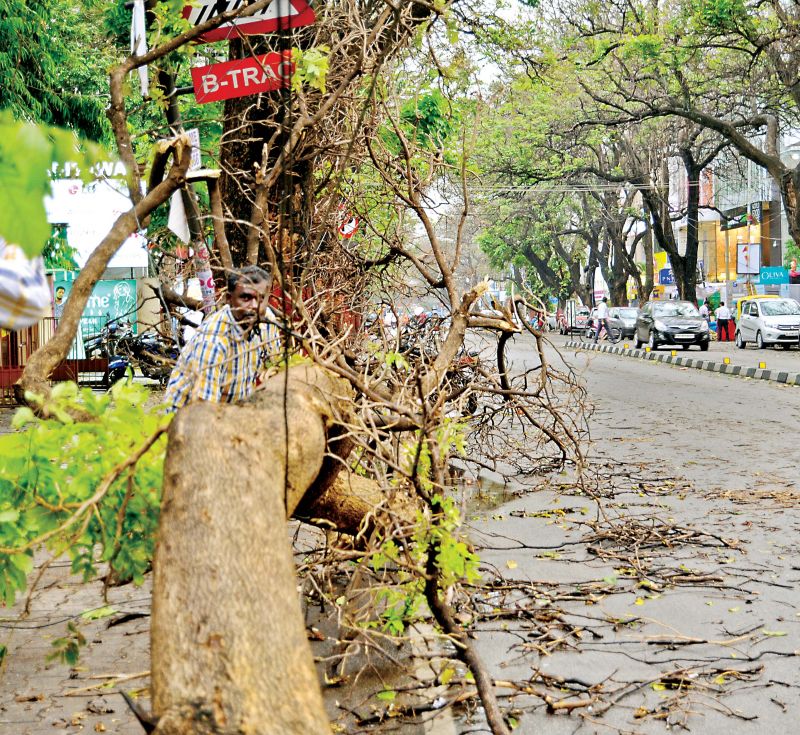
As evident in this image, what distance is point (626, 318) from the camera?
174 feet

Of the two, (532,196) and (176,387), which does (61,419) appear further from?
(532,196)

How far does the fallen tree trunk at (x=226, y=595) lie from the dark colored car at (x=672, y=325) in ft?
119

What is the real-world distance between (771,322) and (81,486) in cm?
3488

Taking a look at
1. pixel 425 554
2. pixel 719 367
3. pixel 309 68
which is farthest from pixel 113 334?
pixel 719 367

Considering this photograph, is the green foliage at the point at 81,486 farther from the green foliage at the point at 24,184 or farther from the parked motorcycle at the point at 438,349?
the parked motorcycle at the point at 438,349

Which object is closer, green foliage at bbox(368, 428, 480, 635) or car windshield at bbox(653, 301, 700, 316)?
green foliage at bbox(368, 428, 480, 635)

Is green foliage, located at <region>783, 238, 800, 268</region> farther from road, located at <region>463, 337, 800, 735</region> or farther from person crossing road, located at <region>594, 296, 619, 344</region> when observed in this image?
road, located at <region>463, 337, 800, 735</region>

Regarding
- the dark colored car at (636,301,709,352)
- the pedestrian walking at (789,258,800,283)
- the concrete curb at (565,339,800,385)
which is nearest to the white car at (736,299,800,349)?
the dark colored car at (636,301,709,352)

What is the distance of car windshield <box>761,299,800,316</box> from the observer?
36688mm

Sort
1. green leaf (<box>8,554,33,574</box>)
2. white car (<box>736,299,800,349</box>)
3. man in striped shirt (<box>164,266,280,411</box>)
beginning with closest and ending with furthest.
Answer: green leaf (<box>8,554,33,574</box>) < man in striped shirt (<box>164,266,280,411</box>) < white car (<box>736,299,800,349</box>)

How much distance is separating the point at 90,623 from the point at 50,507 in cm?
278

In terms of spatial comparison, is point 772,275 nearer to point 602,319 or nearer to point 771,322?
point 602,319

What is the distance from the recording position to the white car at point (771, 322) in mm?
35875

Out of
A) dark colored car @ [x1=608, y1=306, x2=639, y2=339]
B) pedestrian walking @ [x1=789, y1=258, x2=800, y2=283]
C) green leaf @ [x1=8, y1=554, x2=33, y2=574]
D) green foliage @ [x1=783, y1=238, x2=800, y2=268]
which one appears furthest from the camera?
green foliage @ [x1=783, y1=238, x2=800, y2=268]
